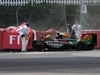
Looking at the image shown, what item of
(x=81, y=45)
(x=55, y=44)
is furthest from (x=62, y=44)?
(x=81, y=45)

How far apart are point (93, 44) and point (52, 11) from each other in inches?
220

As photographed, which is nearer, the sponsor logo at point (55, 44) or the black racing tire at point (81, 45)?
the sponsor logo at point (55, 44)

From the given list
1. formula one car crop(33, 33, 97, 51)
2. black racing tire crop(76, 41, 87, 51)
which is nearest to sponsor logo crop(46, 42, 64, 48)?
formula one car crop(33, 33, 97, 51)

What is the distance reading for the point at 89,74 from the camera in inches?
288

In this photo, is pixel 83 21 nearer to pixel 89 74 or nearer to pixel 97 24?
pixel 97 24

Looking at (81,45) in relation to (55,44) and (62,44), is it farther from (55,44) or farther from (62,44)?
(55,44)

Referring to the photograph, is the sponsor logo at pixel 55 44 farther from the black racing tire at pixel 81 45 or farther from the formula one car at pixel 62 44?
the black racing tire at pixel 81 45

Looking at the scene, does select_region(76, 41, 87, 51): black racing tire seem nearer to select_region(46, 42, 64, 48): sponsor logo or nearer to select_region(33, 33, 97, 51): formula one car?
select_region(33, 33, 97, 51): formula one car

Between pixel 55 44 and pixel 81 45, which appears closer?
pixel 55 44

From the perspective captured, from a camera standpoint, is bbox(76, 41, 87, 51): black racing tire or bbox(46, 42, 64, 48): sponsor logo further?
bbox(76, 41, 87, 51): black racing tire

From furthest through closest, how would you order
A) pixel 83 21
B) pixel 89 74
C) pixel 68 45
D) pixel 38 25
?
pixel 38 25, pixel 83 21, pixel 68 45, pixel 89 74

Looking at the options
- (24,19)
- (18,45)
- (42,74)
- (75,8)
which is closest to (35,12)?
(24,19)

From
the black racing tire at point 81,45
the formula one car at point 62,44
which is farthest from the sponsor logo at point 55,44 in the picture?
the black racing tire at point 81,45

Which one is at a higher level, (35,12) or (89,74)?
(35,12)
